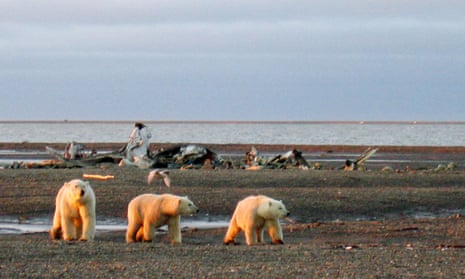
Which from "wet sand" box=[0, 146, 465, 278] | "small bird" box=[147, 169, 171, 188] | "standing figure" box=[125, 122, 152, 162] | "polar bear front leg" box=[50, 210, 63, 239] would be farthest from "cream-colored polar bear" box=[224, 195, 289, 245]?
"standing figure" box=[125, 122, 152, 162]

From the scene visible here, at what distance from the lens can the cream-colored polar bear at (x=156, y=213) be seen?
16.1 m

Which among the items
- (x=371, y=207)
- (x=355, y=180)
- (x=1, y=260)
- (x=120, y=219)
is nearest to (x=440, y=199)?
(x=371, y=207)

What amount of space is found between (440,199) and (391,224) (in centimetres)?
550

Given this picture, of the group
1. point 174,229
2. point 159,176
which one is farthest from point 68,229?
point 159,176

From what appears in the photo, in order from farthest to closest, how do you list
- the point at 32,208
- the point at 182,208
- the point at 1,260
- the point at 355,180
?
the point at 355,180, the point at 32,208, the point at 182,208, the point at 1,260

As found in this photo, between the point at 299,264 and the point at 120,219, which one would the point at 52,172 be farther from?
the point at 299,264

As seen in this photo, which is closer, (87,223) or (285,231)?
(87,223)

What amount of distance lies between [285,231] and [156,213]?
3.42m

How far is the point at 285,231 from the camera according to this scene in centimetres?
1878

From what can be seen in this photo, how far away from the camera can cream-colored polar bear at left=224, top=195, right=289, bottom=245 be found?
16156 millimetres

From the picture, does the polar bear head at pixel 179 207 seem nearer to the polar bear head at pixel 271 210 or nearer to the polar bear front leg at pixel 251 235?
the polar bear front leg at pixel 251 235

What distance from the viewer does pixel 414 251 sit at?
14969 mm

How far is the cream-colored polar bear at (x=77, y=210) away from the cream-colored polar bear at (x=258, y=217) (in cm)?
234

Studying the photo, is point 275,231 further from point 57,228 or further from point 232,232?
point 57,228
